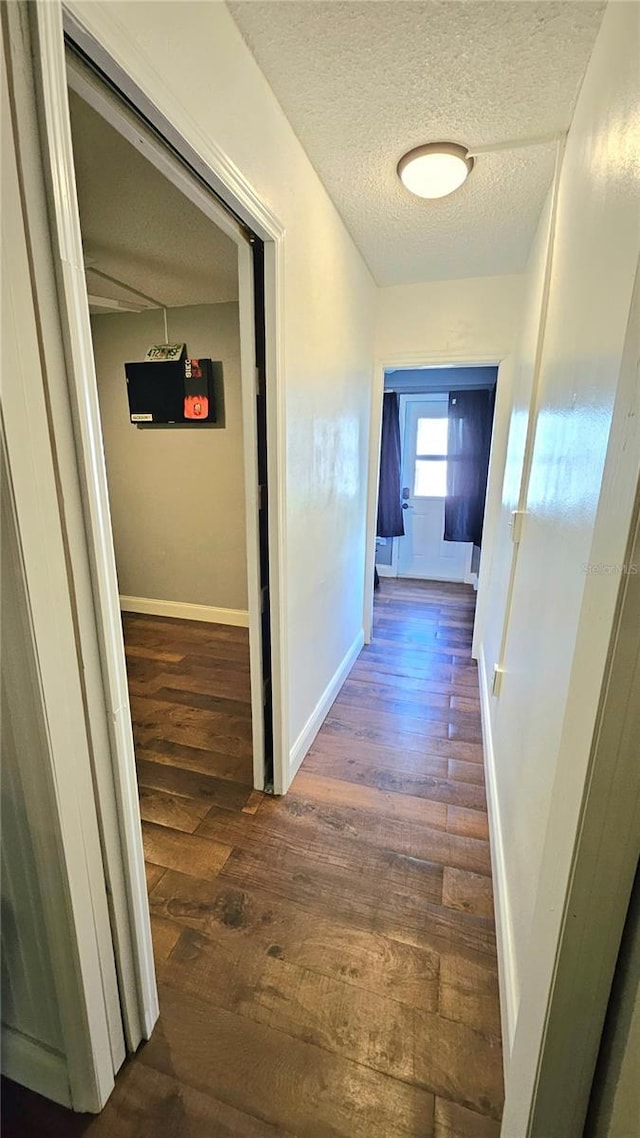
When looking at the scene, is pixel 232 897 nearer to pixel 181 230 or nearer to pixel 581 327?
pixel 581 327

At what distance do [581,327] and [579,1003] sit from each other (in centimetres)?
138

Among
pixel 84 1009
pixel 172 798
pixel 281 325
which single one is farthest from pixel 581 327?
pixel 172 798

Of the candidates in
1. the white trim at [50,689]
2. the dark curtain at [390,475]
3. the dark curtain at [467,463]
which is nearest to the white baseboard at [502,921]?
the white trim at [50,689]

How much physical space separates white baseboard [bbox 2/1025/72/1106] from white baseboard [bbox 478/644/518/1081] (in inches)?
40.6

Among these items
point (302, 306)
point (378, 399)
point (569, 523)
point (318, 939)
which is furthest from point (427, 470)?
point (318, 939)

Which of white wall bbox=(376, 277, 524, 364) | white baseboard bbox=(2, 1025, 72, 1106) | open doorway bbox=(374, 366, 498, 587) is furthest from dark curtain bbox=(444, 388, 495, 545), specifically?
white baseboard bbox=(2, 1025, 72, 1106)

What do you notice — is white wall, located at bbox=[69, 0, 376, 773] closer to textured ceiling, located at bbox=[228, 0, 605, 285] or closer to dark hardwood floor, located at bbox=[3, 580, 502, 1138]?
textured ceiling, located at bbox=[228, 0, 605, 285]

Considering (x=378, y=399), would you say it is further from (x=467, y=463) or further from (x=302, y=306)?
(x=467, y=463)

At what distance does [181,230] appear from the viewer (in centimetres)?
211

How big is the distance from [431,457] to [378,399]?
84.3 inches

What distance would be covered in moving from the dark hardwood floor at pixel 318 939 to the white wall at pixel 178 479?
5.06 ft

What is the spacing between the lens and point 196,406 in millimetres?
3465

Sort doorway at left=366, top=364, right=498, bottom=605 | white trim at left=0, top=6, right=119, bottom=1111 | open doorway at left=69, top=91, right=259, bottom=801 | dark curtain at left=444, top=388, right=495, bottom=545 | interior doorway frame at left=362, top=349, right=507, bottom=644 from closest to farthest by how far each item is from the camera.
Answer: white trim at left=0, top=6, right=119, bottom=1111 < open doorway at left=69, top=91, right=259, bottom=801 < interior doorway frame at left=362, top=349, right=507, bottom=644 < dark curtain at left=444, top=388, right=495, bottom=545 < doorway at left=366, top=364, right=498, bottom=605

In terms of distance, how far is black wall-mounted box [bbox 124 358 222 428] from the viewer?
135 inches
